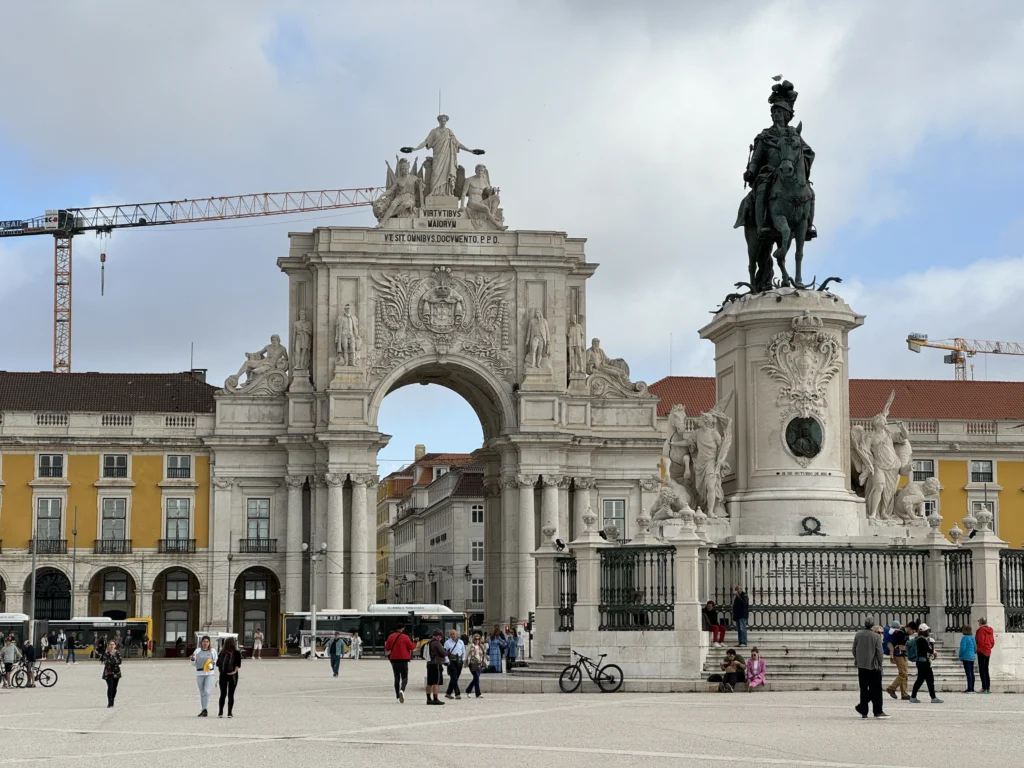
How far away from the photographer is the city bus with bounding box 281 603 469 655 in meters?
75.6

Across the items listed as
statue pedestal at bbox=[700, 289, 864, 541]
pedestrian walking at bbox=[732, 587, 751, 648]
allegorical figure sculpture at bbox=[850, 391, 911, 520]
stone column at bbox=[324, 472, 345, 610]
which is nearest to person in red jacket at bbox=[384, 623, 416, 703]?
pedestrian walking at bbox=[732, 587, 751, 648]

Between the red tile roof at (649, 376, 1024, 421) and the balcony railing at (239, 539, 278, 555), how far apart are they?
20866 millimetres

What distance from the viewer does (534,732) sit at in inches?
884

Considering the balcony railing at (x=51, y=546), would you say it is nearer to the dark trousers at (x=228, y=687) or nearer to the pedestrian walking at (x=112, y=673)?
the pedestrian walking at (x=112, y=673)

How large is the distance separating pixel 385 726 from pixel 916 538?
9598mm

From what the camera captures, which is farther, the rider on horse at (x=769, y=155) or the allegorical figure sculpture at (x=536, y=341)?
the allegorical figure sculpture at (x=536, y=341)

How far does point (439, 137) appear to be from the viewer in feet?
281

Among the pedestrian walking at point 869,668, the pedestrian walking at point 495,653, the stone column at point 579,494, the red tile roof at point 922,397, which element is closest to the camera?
the pedestrian walking at point 869,668

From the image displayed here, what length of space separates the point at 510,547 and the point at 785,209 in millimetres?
53853

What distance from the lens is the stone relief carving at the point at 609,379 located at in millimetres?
84750

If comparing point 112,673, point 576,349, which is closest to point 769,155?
point 112,673

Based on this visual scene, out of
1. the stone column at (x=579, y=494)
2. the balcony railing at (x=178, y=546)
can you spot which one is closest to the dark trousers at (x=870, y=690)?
the stone column at (x=579, y=494)

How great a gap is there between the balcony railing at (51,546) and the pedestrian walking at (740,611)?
191ft

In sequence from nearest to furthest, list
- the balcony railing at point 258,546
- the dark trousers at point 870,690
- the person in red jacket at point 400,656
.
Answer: the dark trousers at point 870,690, the person in red jacket at point 400,656, the balcony railing at point 258,546
